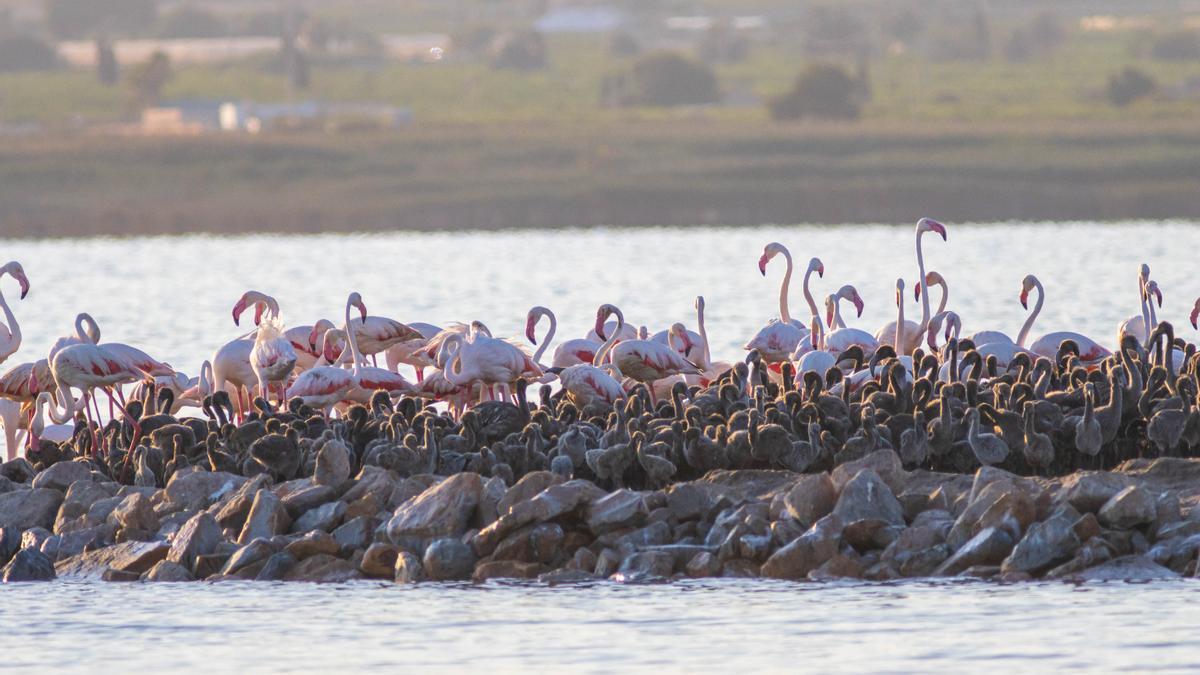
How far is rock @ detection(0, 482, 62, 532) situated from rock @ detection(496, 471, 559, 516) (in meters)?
3.38

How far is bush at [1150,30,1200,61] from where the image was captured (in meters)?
96.2

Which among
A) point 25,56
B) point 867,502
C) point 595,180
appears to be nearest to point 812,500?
point 867,502

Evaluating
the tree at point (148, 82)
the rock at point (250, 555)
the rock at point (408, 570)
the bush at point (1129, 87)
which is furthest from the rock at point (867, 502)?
the tree at point (148, 82)

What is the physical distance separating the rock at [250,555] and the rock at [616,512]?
197cm

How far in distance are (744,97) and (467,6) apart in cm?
5855

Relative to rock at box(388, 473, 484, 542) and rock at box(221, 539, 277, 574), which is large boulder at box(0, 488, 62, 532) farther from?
rock at box(388, 473, 484, 542)

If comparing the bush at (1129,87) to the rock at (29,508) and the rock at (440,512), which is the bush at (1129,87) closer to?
the rock at (29,508)

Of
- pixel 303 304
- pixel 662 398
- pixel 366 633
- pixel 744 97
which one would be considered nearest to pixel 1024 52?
pixel 744 97

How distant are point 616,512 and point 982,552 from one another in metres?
2.10

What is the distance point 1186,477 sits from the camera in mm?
14344

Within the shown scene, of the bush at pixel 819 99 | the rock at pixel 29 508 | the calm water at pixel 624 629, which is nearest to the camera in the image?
the calm water at pixel 624 629

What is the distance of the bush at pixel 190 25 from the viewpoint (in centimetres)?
12762

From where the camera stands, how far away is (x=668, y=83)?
88.2m

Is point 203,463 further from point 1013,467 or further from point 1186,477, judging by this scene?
point 1186,477
